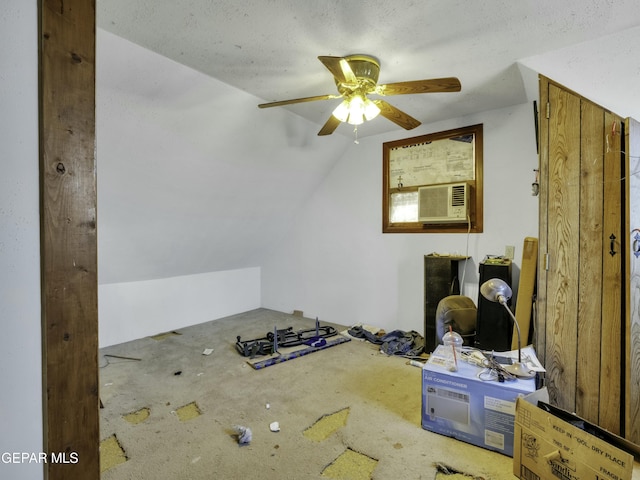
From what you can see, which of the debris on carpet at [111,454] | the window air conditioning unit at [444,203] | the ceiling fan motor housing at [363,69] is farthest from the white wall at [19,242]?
the window air conditioning unit at [444,203]

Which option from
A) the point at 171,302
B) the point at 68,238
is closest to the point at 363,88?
the point at 68,238

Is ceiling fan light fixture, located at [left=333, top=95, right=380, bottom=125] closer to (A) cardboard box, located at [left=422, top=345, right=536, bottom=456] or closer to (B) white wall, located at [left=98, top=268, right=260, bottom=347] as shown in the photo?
(A) cardboard box, located at [left=422, top=345, right=536, bottom=456]

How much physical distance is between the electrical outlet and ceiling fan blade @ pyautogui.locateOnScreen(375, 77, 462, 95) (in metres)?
1.77

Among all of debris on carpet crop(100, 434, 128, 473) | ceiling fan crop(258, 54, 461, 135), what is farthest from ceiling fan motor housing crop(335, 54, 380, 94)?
debris on carpet crop(100, 434, 128, 473)

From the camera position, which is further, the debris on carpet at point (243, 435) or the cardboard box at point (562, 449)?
the debris on carpet at point (243, 435)

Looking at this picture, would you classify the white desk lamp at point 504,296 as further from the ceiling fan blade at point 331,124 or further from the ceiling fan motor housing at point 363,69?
the ceiling fan blade at point 331,124

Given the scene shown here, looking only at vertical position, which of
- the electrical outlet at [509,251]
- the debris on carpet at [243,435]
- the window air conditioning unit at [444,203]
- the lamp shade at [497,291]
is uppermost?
the window air conditioning unit at [444,203]

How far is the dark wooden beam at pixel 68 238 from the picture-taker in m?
0.99

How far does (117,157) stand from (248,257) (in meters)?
2.64

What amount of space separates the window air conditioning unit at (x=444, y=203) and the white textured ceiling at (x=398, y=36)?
40.8 inches

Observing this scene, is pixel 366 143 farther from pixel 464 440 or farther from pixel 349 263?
pixel 464 440

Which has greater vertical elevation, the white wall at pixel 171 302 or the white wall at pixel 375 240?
the white wall at pixel 375 240

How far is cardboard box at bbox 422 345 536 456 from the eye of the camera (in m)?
1.80

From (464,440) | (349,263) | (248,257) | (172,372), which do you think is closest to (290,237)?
(248,257)
